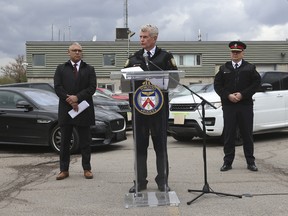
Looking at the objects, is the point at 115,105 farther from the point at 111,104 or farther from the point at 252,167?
the point at 252,167

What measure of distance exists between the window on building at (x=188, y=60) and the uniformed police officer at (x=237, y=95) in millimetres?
29403

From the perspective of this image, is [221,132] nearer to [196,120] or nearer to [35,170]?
[196,120]

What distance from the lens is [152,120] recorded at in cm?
510

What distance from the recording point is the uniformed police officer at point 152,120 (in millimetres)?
5027

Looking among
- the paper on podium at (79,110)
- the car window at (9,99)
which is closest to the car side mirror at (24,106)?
the car window at (9,99)

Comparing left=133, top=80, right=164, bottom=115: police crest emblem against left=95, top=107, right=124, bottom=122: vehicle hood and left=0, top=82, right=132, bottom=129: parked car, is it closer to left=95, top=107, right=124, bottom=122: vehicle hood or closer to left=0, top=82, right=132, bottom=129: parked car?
left=95, top=107, right=124, bottom=122: vehicle hood

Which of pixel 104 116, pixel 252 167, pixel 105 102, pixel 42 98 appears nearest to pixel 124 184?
pixel 252 167

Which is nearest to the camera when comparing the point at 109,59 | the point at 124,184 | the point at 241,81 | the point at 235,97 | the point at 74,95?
the point at 124,184

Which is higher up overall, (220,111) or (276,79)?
(276,79)

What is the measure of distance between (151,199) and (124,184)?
99 centimetres

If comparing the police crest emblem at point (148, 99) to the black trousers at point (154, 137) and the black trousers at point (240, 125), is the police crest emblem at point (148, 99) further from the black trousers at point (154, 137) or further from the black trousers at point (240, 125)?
the black trousers at point (240, 125)

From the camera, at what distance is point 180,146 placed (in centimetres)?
948

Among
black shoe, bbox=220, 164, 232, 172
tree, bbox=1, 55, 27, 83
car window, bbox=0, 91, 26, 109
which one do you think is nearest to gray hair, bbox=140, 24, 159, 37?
black shoe, bbox=220, 164, 232, 172

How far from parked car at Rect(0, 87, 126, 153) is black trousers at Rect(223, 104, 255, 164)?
2721 millimetres
